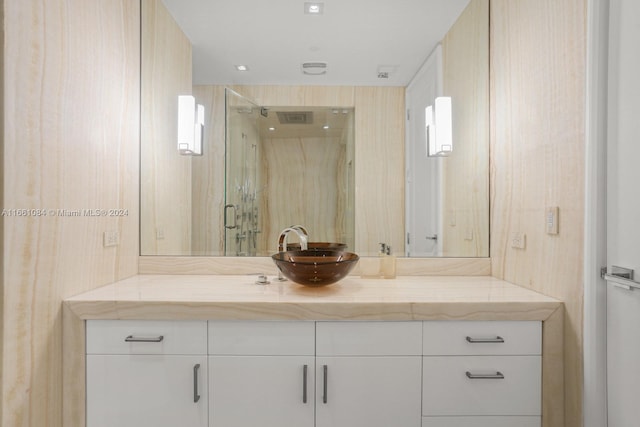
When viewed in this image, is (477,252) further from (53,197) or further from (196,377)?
(53,197)

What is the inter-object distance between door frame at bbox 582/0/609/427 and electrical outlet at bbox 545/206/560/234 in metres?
0.16

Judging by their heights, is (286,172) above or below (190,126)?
below

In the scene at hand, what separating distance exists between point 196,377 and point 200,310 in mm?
251

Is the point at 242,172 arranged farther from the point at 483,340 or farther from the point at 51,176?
the point at 483,340

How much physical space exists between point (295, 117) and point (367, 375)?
132 centimetres

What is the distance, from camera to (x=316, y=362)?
4.19 feet

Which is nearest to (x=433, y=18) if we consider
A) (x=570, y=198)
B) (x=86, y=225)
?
(x=570, y=198)

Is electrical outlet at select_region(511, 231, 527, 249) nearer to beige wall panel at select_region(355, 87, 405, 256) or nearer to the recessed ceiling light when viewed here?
beige wall panel at select_region(355, 87, 405, 256)

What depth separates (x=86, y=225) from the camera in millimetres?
1441

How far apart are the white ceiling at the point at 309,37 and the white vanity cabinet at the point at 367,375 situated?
52.8 inches

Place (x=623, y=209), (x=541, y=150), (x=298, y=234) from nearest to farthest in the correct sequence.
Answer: (x=623, y=209)
(x=541, y=150)
(x=298, y=234)

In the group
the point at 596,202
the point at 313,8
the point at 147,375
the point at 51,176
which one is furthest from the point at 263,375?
the point at 313,8

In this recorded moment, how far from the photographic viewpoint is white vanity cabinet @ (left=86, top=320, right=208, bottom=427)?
1.28 metres

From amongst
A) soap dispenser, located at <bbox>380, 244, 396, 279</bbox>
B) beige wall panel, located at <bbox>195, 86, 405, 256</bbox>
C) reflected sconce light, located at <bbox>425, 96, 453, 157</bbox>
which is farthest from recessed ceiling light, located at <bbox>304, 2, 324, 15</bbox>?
soap dispenser, located at <bbox>380, 244, 396, 279</bbox>
